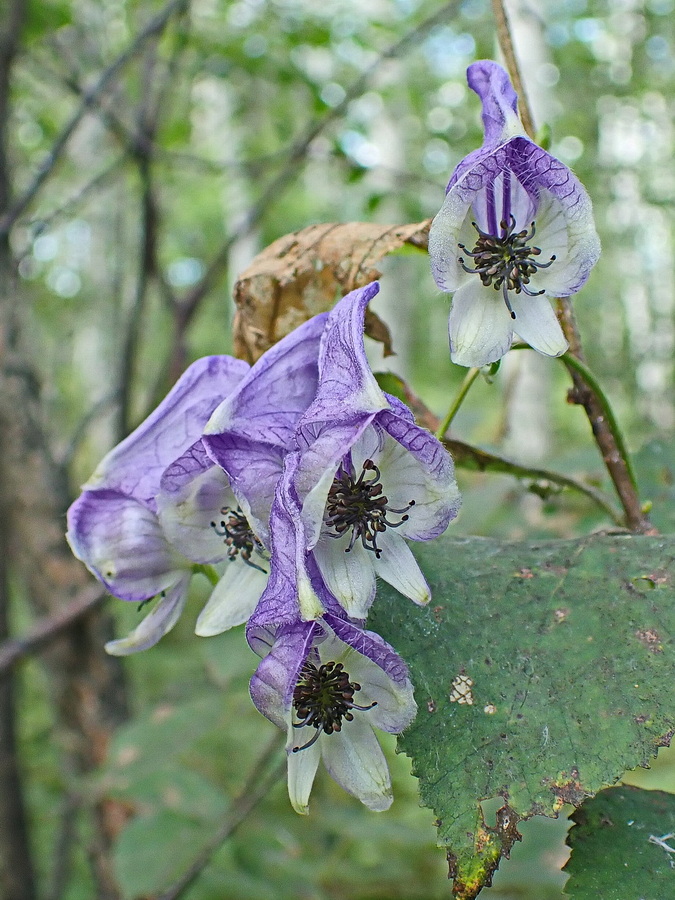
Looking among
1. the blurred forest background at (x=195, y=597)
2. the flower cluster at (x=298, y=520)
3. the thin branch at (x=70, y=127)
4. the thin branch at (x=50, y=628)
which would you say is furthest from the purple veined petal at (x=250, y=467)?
→ the thin branch at (x=70, y=127)

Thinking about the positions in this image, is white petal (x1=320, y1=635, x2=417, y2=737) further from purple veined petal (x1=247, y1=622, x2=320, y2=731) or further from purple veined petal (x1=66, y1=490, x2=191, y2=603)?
purple veined petal (x1=66, y1=490, x2=191, y2=603)

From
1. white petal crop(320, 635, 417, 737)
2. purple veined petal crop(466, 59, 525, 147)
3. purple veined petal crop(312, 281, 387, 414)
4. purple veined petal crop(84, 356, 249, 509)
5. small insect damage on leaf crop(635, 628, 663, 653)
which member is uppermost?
purple veined petal crop(466, 59, 525, 147)

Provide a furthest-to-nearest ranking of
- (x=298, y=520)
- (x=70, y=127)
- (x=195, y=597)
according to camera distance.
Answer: (x=195, y=597)
(x=70, y=127)
(x=298, y=520)

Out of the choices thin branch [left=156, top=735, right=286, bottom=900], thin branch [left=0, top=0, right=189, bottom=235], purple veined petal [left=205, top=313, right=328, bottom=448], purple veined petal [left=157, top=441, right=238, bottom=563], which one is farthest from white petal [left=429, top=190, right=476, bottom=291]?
thin branch [left=0, top=0, right=189, bottom=235]

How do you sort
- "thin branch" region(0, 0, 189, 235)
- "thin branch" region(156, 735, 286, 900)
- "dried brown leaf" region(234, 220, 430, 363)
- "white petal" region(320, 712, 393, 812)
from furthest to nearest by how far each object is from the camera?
"thin branch" region(0, 0, 189, 235)
"thin branch" region(156, 735, 286, 900)
"dried brown leaf" region(234, 220, 430, 363)
"white petal" region(320, 712, 393, 812)

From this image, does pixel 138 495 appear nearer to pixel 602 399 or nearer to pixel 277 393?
pixel 277 393

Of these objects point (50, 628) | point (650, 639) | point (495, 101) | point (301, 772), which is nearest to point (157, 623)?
point (301, 772)
